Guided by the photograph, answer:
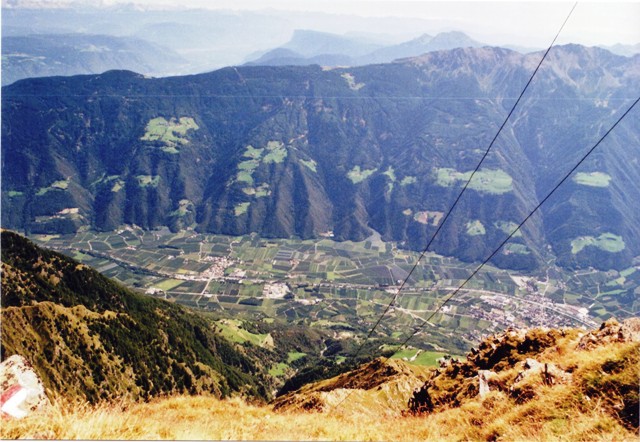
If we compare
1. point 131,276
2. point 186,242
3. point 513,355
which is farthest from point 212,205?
point 513,355

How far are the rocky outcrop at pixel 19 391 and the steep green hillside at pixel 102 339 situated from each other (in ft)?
87.7

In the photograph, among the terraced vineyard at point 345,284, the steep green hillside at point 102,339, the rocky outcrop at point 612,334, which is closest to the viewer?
the rocky outcrop at point 612,334

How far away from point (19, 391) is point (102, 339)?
52.3m

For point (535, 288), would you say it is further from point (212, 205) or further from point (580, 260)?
point (212, 205)

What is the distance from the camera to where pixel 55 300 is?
179 ft

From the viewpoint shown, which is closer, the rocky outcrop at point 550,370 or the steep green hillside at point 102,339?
the rocky outcrop at point 550,370

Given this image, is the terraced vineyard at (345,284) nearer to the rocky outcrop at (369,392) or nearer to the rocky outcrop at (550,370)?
the rocky outcrop at (369,392)

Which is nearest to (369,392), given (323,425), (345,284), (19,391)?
(323,425)

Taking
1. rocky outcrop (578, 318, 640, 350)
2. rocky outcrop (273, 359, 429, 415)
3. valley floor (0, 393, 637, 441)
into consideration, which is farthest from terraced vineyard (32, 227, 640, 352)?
valley floor (0, 393, 637, 441)

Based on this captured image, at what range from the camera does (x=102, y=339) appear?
5109 cm

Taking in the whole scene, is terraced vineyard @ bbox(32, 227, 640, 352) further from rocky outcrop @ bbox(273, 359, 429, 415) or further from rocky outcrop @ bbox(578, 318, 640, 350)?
rocky outcrop @ bbox(578, 318, 640, 350)

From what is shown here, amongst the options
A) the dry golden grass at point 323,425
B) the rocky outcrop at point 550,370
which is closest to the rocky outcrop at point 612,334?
the rocky outcrop at point 550,370

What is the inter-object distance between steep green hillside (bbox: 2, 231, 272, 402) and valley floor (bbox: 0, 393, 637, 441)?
2757 cm

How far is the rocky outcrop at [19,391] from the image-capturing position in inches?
214
